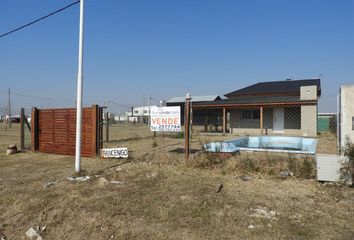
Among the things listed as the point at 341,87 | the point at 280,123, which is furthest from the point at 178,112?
the point at 280,123

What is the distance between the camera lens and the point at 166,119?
11070 millimetres

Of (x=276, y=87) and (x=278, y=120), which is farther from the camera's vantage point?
(x=276, y=87)

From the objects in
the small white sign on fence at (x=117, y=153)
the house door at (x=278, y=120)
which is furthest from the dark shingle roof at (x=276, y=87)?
the small white sign on fence at (x=117, y=153)

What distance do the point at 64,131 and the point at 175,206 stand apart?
813 centimetres

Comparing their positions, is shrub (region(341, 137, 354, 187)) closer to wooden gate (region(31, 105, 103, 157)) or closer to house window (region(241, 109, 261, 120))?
wooden gate (region(31, 105, 103, 157))

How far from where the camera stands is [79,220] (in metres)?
5.82

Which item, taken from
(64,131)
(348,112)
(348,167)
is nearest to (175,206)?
(348,167)

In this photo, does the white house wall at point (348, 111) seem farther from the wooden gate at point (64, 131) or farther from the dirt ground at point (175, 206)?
the wooden gate at point (64, 131)

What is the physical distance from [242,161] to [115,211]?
3.79 m

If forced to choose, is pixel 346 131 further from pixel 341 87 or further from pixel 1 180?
pixel 1 180

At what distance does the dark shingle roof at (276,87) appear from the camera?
32.9 m

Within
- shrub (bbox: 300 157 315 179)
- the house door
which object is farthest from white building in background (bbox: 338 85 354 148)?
the house door

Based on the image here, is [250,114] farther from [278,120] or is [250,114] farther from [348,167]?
[348,167]

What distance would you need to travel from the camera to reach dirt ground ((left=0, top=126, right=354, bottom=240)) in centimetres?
509
